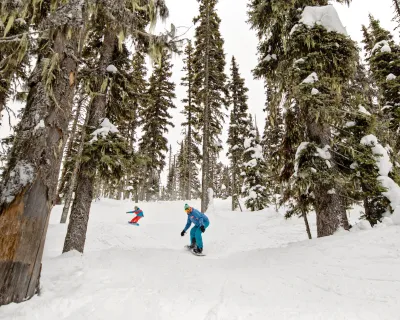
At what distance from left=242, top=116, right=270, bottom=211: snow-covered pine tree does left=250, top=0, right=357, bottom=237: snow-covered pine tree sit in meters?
13.9

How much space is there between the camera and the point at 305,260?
4.82m

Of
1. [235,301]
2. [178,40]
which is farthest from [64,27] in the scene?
[235,301]

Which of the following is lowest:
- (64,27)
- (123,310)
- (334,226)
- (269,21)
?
(123,310)

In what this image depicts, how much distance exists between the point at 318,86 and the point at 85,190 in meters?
7.17

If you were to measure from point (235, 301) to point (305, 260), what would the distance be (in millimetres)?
2139

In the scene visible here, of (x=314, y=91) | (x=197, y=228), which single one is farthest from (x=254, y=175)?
(x=314, y=91)

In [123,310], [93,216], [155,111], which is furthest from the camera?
[155,111]

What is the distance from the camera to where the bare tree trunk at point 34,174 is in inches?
128

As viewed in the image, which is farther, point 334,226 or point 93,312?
point 334,226

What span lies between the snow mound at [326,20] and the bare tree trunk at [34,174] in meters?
5.94

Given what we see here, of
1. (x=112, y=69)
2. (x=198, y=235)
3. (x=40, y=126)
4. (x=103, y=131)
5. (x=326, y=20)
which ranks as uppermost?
(x=326, y=20)

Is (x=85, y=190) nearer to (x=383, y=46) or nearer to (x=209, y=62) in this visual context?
(x=209, y=62)

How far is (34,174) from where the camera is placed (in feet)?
11.8

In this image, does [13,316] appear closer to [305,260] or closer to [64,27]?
[64,27]
